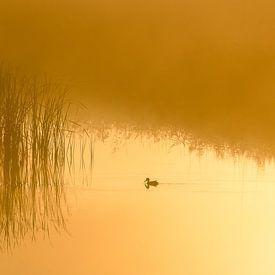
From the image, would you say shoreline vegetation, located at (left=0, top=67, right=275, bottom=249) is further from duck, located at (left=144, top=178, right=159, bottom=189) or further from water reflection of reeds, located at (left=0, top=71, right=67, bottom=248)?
duck, located at (left=144, top=178, right=159, bottom=189)

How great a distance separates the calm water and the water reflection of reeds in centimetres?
3

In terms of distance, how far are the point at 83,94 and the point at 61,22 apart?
0.19 meters

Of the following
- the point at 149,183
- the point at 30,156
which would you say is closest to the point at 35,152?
the point at 30,156

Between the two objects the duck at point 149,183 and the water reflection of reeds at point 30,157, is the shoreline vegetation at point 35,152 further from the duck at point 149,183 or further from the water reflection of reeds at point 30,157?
the duck at point 149,183

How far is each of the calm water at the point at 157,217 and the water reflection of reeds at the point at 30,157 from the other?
0.09ft

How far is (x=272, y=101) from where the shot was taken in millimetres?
1388

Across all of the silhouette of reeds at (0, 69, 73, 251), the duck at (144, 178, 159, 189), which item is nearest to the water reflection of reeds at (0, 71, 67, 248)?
the silhouette of reeds at (0, 69, 73, 251)

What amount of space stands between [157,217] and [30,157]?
379 mm

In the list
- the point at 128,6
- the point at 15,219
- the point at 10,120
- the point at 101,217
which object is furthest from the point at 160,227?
the point at 128,6

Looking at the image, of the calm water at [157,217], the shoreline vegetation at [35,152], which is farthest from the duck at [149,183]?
the shoreline vegetation at [35,152]

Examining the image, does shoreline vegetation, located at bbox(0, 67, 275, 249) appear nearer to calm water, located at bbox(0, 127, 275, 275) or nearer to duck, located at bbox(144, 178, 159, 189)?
calm water, located at bbox(0, 127, 275, 275)

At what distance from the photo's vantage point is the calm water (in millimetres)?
1295

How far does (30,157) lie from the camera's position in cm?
127

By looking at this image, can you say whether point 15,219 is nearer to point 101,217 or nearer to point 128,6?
point 101,217
